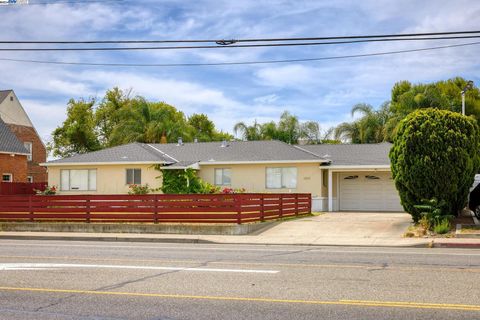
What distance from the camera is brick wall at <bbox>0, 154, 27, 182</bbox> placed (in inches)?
1756

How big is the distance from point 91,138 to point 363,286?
56958 mm

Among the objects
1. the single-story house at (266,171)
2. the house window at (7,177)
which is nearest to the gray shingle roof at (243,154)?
the single-story house at (266,171)

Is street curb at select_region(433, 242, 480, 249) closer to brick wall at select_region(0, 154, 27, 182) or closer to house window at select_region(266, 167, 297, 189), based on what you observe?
house window at select_region(266, 167, 297, 189)

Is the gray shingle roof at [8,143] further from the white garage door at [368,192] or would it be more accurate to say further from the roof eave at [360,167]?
the white garage door at [368,192]

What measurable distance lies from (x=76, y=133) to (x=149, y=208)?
139ft

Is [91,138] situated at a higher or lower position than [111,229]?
higher

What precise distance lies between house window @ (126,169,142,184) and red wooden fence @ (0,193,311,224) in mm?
10867

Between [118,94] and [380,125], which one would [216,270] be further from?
[118,94]

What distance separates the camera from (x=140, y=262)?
13.2m

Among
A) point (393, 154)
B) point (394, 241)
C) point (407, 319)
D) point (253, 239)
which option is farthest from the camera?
point (393, 154)

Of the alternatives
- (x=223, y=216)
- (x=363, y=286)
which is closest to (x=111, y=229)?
(x=223, y=216)

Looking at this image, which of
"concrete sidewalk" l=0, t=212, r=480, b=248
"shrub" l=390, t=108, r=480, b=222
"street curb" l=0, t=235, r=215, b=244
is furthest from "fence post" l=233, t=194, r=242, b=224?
"shrub" l=390, t=108, r=480, b=222

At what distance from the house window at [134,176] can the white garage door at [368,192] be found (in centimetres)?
1150

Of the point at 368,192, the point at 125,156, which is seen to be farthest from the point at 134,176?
the point at 368,192
